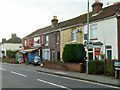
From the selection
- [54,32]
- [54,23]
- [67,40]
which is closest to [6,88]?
[67,40]

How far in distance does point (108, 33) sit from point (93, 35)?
2718 millimetres

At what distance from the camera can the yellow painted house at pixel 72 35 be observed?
82.0 feet

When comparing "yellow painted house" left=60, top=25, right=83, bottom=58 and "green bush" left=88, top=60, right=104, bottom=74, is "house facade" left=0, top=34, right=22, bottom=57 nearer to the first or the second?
"yellow painted house" left=60, top=25, right=83, bottom=58

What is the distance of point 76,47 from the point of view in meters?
20.2

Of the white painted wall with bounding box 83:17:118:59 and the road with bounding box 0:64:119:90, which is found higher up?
the white painted wall with bounding box 83:17:118:59

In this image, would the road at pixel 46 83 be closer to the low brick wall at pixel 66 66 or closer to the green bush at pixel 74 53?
the low brick wall at pixel 66 66

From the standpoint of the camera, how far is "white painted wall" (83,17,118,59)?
19453 millimetres

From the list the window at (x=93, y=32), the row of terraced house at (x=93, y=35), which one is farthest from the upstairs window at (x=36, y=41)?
the window at (x=93, y=32)

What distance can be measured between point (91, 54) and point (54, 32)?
11.1m

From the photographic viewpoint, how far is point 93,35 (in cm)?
2284

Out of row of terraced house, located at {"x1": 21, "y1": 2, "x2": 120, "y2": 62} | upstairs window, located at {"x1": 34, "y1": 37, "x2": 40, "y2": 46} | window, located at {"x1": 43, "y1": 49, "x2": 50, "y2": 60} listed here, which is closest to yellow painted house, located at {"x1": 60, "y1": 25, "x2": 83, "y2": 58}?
row of terraced house, located at {"x1": 21, "y1": 2, "x2": 120, "y2": 62}

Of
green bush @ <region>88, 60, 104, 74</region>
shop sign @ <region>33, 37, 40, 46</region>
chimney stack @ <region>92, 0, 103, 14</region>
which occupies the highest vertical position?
chimney stack @ <region>92, 0, 103, 14</region>

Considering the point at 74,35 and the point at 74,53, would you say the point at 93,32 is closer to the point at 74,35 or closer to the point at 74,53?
the point at 74,35

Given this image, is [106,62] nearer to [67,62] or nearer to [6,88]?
[67,62]
